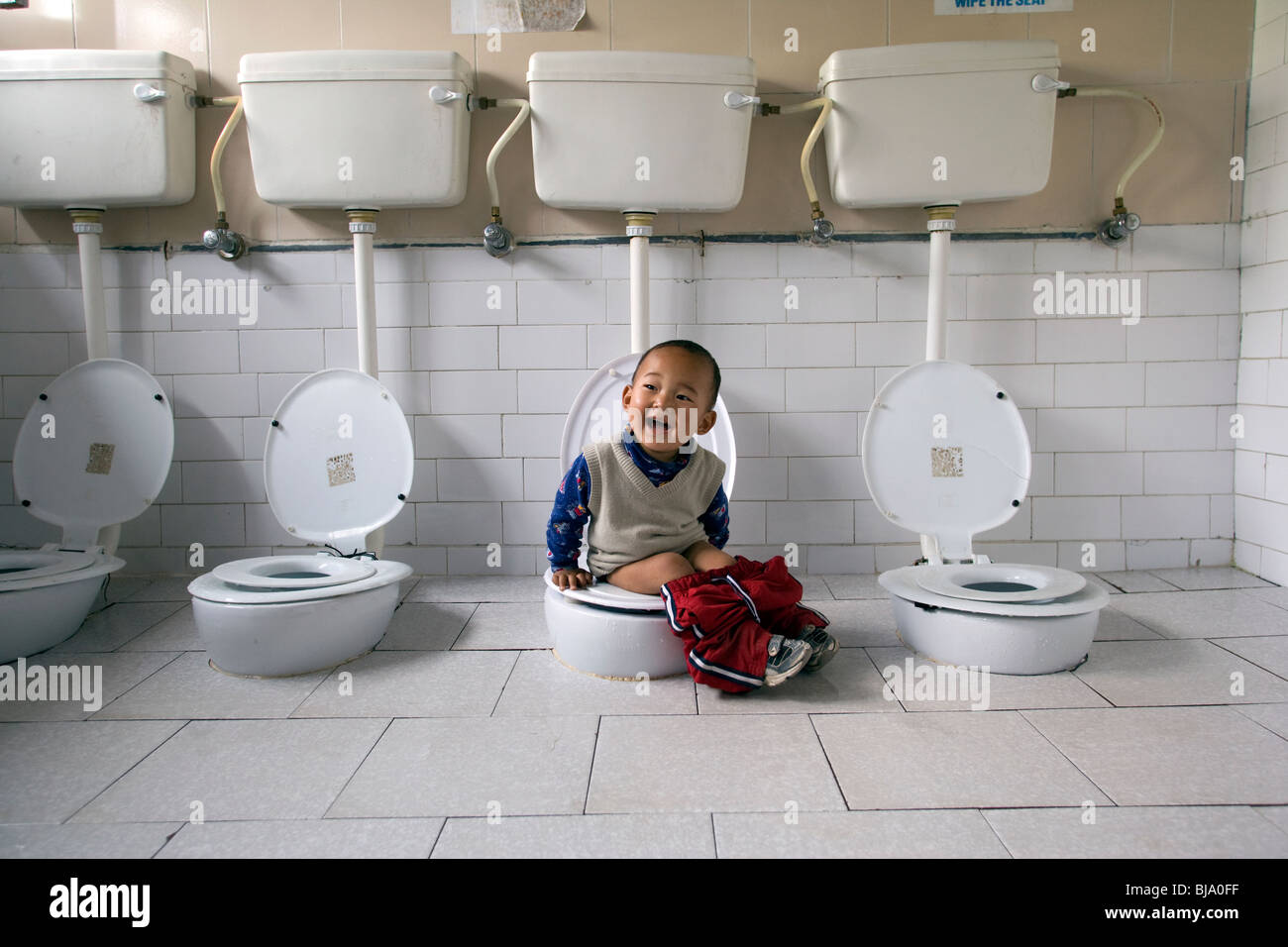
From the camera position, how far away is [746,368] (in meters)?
2.69

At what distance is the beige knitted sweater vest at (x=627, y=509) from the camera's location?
1.94 meters

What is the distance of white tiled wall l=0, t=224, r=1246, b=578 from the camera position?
2.65 m

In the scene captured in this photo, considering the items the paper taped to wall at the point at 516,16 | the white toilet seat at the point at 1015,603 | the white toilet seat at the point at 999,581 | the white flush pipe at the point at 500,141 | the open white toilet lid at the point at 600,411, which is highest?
the paper taped to wall at the point at 516,16

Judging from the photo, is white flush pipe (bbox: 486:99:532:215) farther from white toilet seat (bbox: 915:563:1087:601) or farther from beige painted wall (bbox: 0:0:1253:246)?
white toilet seat (bbox: 915:563:1087:601)

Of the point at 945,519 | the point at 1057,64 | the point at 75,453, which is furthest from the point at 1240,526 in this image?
the point at 75,453

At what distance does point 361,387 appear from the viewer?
2.40m

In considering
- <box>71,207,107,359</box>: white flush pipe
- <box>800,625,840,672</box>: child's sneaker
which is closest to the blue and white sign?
<box>800,625,840,672</box>: child's sneaker

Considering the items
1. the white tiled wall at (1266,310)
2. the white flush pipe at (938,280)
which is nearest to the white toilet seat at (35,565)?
the white flush pipe at (938,280)

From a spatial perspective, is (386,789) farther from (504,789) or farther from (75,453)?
(75,453)

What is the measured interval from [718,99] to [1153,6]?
4.24ft

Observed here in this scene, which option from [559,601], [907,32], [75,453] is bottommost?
[559,601]

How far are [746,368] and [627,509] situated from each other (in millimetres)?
890

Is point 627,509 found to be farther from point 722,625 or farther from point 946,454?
point 946,454

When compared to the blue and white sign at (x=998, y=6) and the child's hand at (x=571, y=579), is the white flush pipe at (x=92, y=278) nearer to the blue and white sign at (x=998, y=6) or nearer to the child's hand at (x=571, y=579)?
the child's hand at (x=571, y=579)
